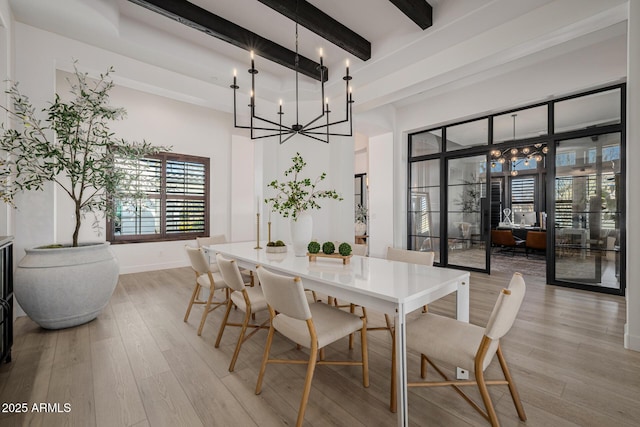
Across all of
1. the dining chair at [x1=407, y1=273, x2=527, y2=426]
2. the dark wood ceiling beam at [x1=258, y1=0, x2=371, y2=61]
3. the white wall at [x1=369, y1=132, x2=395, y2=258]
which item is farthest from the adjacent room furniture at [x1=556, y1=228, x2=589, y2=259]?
the dark wood ceiling beam at [x1=258, y1=0, x2=371, y2=61]

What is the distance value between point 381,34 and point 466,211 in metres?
Answer: 3.24

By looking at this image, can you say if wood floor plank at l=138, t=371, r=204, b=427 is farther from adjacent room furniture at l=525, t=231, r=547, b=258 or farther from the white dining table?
adjacent room furniture at l=525, t=231, r=547, b=258

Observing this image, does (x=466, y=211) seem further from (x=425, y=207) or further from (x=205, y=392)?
(x=205, y=392)

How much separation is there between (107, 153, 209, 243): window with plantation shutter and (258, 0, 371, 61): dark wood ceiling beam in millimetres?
3582

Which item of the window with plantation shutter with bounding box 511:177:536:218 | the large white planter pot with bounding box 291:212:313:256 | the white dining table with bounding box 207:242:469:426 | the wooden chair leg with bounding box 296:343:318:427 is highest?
the window with plantation shutter with bounding box 511:177:536:218

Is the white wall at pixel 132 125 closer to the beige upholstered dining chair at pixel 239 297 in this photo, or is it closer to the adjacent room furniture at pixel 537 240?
the beige upholstered dining chair at pixel 239 297

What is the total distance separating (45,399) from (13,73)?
315 cm

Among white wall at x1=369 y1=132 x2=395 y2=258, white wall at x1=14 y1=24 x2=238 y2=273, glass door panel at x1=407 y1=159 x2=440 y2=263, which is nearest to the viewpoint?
white wall at x1=14 y1=24 x2=238 y2=273

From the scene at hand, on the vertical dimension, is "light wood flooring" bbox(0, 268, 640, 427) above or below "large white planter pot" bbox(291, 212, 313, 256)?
below

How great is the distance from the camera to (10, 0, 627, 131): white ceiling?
2611 mm

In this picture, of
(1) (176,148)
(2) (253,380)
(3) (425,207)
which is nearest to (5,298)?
(2) (253,380)

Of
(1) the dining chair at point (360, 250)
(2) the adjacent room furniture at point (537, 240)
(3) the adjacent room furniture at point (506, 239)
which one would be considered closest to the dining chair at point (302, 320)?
(1) the dining chair at point (360, 250)

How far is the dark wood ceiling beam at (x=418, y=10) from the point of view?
105 inches

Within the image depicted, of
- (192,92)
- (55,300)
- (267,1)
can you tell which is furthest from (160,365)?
(192,92)
